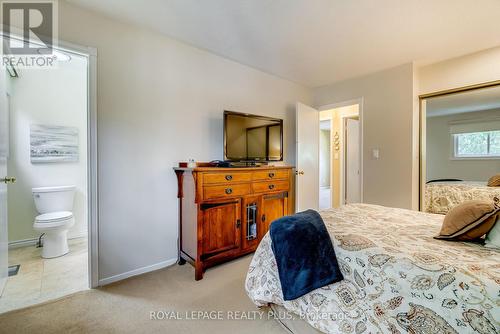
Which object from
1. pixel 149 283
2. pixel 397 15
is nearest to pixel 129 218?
pixel 149 283

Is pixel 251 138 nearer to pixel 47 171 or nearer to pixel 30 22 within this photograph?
pixel 30 22

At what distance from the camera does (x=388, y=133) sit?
10.1 feet

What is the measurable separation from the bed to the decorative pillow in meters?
1.89

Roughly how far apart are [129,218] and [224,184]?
3.18 feet

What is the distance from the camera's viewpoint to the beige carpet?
149cm

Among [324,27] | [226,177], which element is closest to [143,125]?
[226,177]

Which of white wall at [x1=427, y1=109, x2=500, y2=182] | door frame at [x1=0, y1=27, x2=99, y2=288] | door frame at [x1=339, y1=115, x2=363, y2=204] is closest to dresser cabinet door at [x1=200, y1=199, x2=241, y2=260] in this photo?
door frame at [x1=0, y1=27, x2=99, y2=288]

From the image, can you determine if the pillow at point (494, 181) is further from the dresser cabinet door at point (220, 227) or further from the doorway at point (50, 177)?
the doorway at point (50, 177)

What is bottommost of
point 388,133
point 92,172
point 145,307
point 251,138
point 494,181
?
point 145,307

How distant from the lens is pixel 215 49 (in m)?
2.61

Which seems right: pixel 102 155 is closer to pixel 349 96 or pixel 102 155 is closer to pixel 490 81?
pixel 349 96

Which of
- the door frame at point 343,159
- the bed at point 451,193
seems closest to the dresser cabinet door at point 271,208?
the bed at point 451,193

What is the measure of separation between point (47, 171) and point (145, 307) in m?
2.57

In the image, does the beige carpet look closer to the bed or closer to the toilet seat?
the toilet seat
